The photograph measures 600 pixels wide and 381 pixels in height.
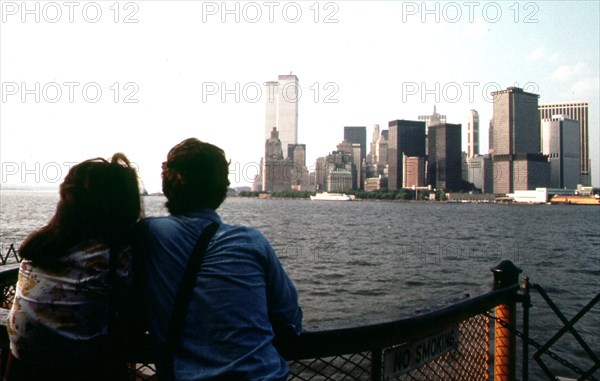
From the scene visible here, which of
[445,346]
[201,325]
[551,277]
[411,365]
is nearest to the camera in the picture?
[201,325]

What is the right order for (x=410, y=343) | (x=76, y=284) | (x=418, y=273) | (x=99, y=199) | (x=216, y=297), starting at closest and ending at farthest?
(x=216, y=297) < (x=76, y=284) < (x=99, y=199) < (x=410, y=343) < (x=418, y=273)

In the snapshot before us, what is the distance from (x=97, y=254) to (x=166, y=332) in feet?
1.47

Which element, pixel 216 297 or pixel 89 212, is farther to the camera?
pixel 89 212

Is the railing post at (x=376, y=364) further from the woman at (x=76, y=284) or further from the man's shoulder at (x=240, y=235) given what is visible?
the woman at (x=76, y=284)

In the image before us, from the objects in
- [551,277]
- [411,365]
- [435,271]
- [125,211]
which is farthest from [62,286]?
[551,277]

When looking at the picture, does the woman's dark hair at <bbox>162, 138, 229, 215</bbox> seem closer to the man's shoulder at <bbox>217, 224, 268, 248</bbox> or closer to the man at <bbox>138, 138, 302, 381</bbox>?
the man at <bbox>138, 138, 302, 381</bbox>

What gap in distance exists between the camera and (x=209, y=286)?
196 centimetres

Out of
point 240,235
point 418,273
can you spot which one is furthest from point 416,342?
point 418,273

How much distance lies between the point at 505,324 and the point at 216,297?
2.48 m

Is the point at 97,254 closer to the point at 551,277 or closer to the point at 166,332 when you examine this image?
the point at 166,332

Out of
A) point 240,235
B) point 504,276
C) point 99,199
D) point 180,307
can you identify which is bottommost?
point 504,276

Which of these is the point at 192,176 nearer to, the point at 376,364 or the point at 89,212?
the point at 89,212

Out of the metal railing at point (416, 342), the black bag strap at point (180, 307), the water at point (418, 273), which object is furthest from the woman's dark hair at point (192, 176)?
the water at point (418, 273)

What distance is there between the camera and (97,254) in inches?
82.8
